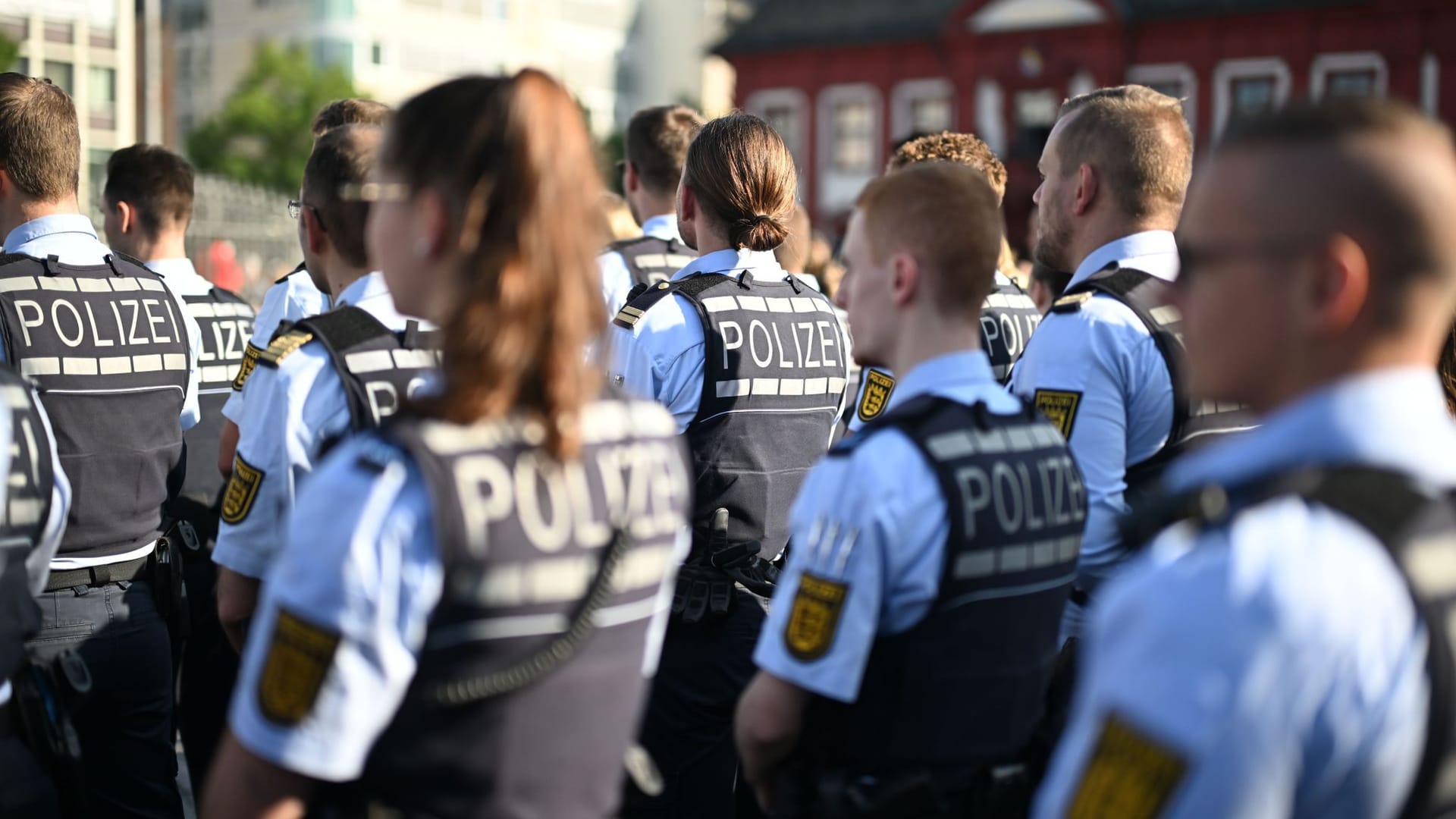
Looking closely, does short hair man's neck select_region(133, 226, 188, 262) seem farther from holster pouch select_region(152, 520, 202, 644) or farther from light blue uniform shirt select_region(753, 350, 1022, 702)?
light blue uniform shirt select_region(753, 350, 1022, 702)

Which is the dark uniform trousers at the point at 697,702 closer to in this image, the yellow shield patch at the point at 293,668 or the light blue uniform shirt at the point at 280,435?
the light blue uniform shirt at the point at 280,435

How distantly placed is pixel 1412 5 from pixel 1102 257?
107 feet

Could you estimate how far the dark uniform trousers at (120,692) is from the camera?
3.84 m

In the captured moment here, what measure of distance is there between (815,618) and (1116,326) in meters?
1.48

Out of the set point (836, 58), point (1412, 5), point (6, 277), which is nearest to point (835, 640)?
point (6, 277)

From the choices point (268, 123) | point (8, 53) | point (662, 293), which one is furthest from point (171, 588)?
point (268, 123)

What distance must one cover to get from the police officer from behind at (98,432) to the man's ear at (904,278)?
2425 millimetres

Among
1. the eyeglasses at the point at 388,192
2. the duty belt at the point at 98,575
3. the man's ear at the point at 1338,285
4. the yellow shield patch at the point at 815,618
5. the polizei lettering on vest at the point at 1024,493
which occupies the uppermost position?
the eyeglasses at the point at 388,192

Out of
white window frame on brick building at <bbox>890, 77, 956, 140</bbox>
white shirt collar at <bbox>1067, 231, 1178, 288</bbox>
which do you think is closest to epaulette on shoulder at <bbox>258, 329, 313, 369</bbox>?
white shirt collar at <bbox>1067, 231, 1178, 288</bbox>

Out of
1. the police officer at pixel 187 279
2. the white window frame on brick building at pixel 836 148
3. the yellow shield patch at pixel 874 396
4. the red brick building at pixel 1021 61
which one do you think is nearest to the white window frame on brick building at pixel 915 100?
the red brick building at pixel 1021 61

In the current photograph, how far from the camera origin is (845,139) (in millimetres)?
39969

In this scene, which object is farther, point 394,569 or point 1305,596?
point 394,569

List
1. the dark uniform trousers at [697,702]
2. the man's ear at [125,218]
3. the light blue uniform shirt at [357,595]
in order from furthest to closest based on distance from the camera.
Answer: the man's ear at [125,218] → the dark uniform trousers at [697,702] → the light blue uniform shirt at [357,595]

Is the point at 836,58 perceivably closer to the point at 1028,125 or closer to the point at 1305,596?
the point at 1028,125
